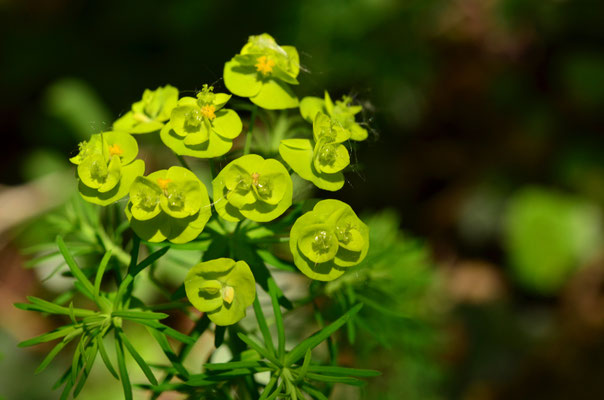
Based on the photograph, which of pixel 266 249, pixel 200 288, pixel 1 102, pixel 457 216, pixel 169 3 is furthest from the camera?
pixel 457 216

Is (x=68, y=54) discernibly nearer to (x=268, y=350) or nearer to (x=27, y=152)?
(x=27, y=152)

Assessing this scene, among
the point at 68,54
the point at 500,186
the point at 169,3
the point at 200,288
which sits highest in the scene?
the point at 200,288

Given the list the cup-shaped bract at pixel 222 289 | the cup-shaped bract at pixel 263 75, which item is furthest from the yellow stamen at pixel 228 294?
the cup-shaped bract at pixel 263 75

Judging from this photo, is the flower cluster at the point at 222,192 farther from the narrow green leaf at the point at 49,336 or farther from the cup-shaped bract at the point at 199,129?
the narrow green leaf at the point at 49,336

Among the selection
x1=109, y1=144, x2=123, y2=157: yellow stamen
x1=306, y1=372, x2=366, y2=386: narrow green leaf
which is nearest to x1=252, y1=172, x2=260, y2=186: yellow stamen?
x1=109, y1=144, x2=123, y2=157: yellow stamen

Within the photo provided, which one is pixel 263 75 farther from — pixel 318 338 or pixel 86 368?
pixel 86 368

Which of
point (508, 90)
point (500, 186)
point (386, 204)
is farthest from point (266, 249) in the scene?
point (508, 90)
